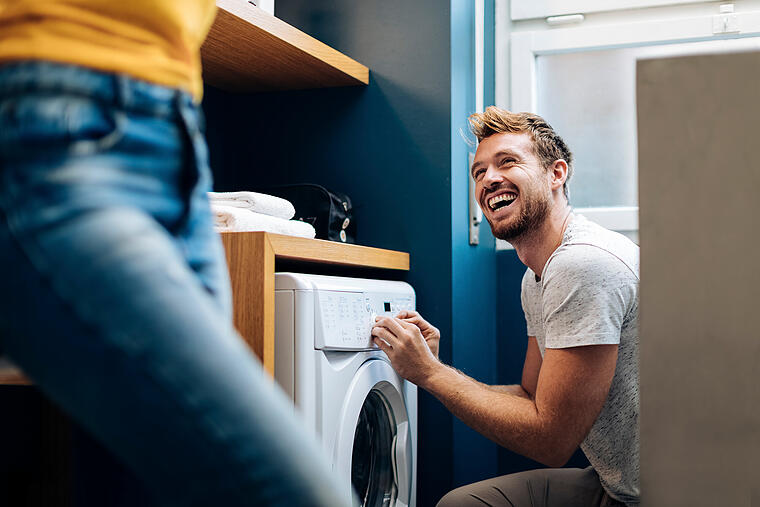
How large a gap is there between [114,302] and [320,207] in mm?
1691

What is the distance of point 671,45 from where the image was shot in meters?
2.80

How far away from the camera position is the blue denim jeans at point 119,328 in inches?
21.4

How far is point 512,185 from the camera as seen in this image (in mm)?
2008

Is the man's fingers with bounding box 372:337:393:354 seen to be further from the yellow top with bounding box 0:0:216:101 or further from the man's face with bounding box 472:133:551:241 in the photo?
the yellow top with bounding box 0:0:216:101

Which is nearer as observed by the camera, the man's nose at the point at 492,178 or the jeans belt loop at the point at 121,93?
the jeans belt loop at the point at 121,93

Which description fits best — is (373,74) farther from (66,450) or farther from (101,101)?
(101,101)

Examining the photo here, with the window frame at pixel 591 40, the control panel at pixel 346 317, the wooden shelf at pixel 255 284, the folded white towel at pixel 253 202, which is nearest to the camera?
the wooden shelf at pixel 255 284

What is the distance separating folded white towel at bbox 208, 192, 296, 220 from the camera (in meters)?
1.81

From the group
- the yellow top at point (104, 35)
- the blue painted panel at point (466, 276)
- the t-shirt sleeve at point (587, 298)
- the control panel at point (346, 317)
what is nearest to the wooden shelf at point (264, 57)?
the blue painted panel at point (466, 276)

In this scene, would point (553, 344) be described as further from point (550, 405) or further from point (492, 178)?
point (492, 178)

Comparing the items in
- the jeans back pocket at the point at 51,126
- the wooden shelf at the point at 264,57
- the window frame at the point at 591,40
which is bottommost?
the jeans back pocket at the point at 51,126

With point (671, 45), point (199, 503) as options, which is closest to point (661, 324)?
point (199, 503)

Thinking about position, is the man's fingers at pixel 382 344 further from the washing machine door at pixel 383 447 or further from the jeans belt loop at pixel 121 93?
the jeans belt loop at pixel 121 93

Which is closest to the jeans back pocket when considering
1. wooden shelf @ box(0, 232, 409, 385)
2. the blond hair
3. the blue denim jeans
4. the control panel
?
the blue denim jeans
